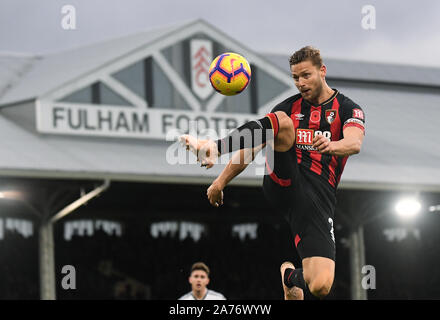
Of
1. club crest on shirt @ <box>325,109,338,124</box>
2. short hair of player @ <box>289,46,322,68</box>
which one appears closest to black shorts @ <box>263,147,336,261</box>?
club crest on shirt @ <box>325,109,338,124</box>

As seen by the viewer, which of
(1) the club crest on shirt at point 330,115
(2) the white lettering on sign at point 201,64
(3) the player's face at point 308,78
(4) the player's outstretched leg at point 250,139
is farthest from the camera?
(2) the white lettering on sign at point 201,64

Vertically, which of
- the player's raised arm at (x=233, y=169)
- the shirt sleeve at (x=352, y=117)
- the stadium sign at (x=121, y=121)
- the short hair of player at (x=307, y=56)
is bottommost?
the player's raised arm at (x=233, y=169)

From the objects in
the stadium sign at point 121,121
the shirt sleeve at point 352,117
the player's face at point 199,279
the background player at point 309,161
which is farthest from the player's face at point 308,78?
the stadium sign at point 121,121

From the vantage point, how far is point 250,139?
7902mm

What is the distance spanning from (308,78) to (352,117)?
1.58 feet

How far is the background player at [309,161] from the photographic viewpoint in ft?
26.6

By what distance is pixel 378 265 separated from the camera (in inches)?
1163

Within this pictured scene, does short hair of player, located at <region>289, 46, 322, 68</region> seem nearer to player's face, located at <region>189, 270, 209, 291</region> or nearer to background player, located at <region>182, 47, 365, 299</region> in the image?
background player, located at <region>182, 47, 365, 299</region>

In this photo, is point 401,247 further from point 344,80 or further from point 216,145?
point 216,145

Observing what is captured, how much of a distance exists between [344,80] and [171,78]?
32.8ft

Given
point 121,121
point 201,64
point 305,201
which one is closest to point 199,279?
point 305,201

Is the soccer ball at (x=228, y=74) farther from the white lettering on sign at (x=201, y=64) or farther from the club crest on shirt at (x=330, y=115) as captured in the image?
the white lettering on sign at (x=201, y=64)

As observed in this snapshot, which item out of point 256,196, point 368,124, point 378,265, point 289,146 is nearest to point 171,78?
point 256,196

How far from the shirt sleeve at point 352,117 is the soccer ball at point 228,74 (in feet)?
3.07
